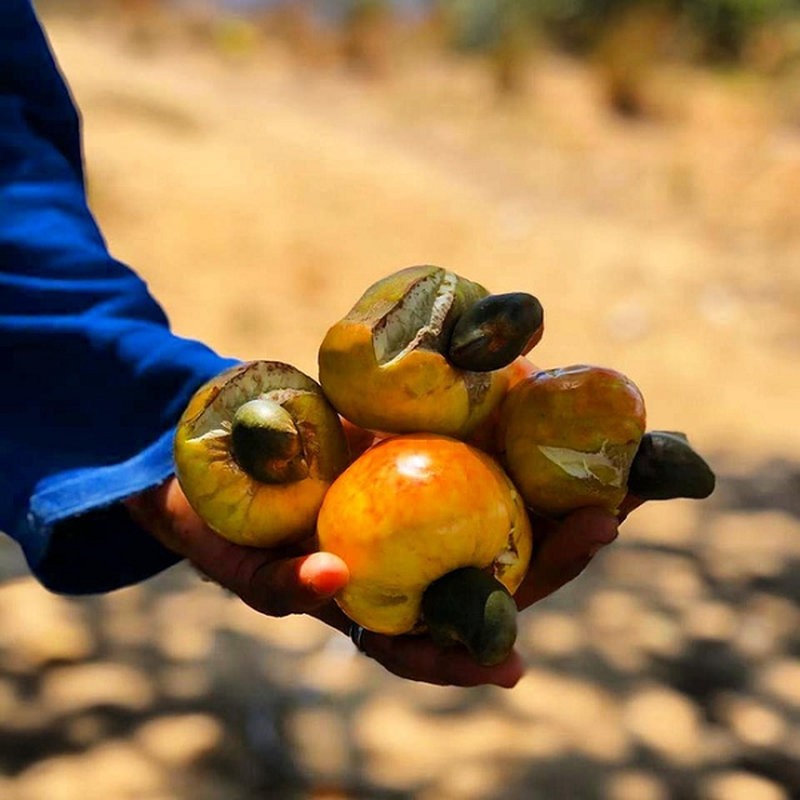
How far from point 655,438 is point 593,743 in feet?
4.90

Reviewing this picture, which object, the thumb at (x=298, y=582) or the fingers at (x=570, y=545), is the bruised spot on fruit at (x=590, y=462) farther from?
the thumb at (x=298, y=582)

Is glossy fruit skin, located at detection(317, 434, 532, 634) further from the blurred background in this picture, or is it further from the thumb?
the blurred background

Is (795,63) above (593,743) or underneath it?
above

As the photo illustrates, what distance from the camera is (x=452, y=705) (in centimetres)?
257

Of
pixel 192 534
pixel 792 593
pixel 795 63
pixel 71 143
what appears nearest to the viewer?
pixel 192 534

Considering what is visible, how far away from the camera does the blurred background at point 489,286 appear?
7.98 feet

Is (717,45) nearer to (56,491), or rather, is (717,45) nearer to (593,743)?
(593,743)

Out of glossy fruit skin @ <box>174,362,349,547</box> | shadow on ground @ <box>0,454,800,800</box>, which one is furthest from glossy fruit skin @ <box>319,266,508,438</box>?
shadow on ground @ <box>0,454,800,800</box>

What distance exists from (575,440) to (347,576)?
0.93 ft

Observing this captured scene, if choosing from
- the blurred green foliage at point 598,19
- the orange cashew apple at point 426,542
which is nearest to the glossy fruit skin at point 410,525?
the orange cashew apple at point 426,542

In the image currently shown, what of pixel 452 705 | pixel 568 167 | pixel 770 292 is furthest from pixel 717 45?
pixel 452 705

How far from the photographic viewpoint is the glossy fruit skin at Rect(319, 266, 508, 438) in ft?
3.70

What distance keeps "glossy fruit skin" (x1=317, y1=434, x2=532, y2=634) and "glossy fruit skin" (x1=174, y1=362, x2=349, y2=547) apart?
0.04 meters

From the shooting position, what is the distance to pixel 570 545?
115 centimetres
